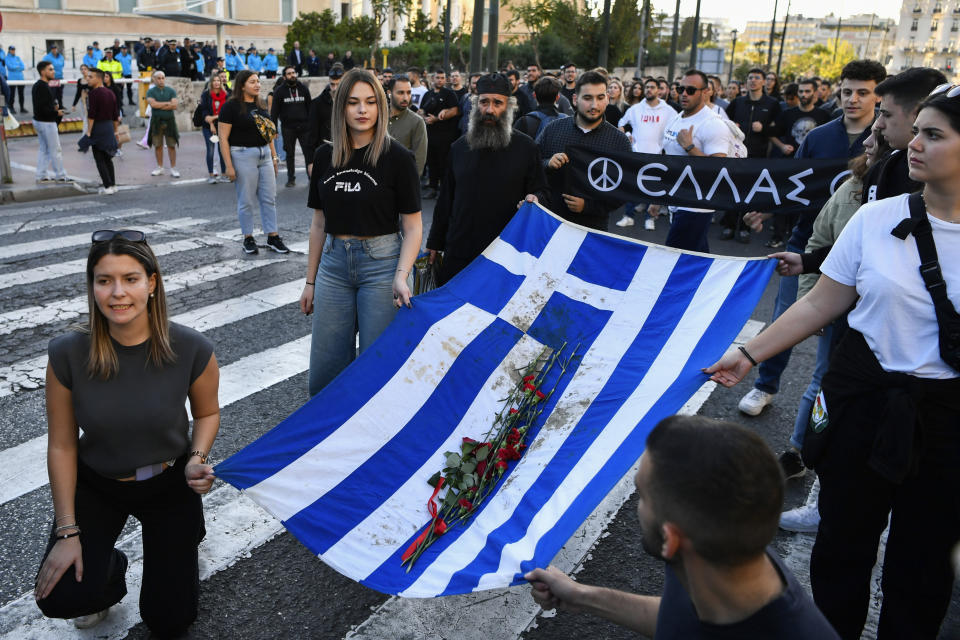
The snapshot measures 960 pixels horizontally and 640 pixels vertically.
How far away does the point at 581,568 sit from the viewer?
3654mm

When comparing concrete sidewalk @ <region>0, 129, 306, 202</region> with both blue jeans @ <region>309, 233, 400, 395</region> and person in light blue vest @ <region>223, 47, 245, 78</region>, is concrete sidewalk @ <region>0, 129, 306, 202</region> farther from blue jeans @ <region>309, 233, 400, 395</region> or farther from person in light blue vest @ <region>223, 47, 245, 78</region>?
person in light blue vest @ <region>223, 47, 245, 78</region>

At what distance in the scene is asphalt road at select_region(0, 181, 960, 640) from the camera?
324 cm

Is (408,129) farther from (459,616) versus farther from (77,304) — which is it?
(459,616)

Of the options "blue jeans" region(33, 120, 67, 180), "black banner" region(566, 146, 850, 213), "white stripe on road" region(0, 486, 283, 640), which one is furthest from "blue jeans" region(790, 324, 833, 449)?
"blue jeans" region(33, 120, 67, 180)

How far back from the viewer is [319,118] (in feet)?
37.7

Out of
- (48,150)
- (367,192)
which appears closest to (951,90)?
(367,192)

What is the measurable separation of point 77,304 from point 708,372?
6072 mm

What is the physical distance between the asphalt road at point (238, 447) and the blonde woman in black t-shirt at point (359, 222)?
104 cm

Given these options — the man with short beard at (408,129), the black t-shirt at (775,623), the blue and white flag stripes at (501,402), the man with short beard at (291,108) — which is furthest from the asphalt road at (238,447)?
the man with short beard at (291,108)


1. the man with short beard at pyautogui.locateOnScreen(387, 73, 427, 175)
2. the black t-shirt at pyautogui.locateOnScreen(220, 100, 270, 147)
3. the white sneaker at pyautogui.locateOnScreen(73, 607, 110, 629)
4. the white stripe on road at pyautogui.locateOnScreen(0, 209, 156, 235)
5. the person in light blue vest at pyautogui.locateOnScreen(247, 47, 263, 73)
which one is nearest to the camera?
the white sneaker at pyautogui.locateOnScreen(73, 607, 110, 629)

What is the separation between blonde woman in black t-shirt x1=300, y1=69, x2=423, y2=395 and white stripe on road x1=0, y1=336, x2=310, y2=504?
140cm

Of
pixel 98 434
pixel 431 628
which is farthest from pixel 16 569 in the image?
pixel 431 628

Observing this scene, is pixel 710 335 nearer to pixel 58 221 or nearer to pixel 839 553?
pixel 839 553

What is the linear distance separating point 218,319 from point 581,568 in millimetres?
4462
